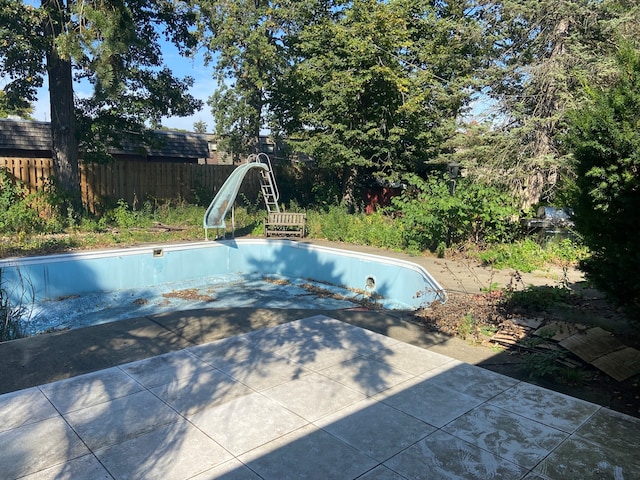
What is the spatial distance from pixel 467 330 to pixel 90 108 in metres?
12.5

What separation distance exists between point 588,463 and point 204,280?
28.7 ft

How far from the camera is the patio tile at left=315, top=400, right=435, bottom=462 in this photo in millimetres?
2822

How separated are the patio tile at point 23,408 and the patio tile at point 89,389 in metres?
0.06

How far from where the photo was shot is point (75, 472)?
251 centimetres

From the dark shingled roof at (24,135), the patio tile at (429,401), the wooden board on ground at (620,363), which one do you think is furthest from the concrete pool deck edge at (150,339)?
the dark shingled roof at (24,135)

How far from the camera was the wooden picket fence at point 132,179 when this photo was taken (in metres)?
12.0

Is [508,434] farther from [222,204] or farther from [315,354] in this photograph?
[222,204]

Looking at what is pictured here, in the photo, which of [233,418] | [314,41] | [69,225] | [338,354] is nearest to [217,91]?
[314,41]

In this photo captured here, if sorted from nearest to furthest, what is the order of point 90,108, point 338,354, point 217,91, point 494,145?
point 338,354, point 494,145, point 90,108, point 217,91

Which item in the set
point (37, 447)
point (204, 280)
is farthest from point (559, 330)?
point (204, 280)

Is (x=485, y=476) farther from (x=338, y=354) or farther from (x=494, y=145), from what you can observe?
(x=494, y=145)

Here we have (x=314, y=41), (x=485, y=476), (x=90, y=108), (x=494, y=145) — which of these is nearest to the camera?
(x=485, y=476)

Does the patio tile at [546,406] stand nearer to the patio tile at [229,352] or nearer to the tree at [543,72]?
the patio tile at [229,352]

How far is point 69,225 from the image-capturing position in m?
11.1
